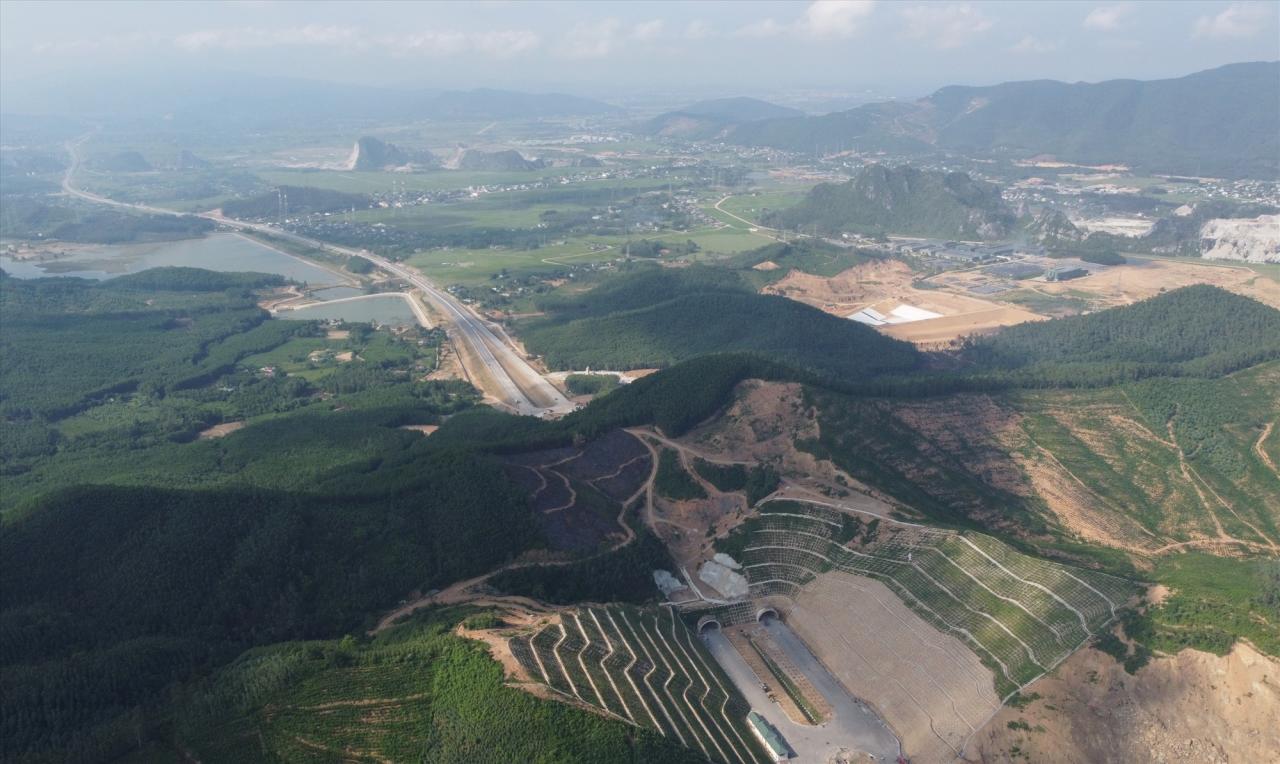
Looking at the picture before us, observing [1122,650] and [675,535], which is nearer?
[1122,650]

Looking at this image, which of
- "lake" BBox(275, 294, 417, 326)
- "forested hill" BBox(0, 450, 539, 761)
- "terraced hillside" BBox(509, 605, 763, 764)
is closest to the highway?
"lake" BBox(275, 294, 417, 326)

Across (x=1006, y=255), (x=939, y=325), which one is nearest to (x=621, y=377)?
(x=939, y=325)

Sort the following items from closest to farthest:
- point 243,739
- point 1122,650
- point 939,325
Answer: point 243,739 < point 1122,650 < point 939,325

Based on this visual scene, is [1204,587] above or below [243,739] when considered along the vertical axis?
above

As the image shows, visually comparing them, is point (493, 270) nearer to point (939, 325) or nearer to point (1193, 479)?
point (939, 325)

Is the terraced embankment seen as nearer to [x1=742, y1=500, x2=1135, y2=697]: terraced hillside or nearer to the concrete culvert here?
[x1=742, y1=500, x2=1135, y2=697]: terraced hillside

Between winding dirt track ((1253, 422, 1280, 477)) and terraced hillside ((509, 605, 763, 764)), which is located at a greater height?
winding dirt track ((1253, 422, 1280, 477))
